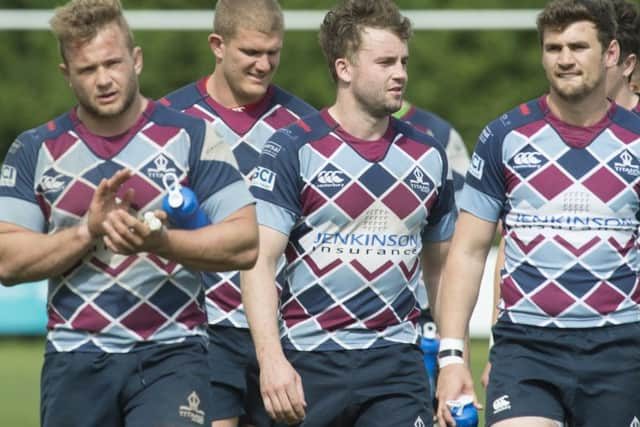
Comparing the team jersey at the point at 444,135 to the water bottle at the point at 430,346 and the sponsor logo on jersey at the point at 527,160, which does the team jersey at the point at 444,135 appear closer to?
the water bottle at the point at 430,346

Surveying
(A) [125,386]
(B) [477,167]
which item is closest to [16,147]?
(A) [125,386]

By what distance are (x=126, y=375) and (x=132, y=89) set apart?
3.47 feet

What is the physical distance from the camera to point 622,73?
25.6ft

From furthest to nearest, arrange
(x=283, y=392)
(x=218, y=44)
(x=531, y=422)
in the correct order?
(x=218, y=44) → (x=531, y=422) → (x=283, y=392)

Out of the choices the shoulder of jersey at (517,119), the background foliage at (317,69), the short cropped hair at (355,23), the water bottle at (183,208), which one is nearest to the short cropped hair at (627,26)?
the shoulder of jersey at (517,119)

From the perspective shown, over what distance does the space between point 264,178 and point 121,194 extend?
3.16 feet


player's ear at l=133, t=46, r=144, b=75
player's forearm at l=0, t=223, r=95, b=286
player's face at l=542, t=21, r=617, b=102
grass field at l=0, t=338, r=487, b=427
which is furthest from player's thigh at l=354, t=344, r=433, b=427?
grass field at l=0, t=338, r=487, b=427

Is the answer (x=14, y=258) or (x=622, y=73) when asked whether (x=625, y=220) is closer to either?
(x=622, y=73)

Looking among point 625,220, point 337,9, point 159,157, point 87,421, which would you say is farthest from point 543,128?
point 87,421

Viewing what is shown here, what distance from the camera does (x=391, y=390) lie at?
668 centimetres

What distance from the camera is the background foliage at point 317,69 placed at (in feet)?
55.3

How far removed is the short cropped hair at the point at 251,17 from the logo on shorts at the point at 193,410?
2460mm

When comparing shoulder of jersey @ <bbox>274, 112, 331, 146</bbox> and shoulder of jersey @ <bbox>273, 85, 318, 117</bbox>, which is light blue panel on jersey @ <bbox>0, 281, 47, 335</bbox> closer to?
shoulder of jersey @ <bbox>273, 85, 318, 117</bbox>

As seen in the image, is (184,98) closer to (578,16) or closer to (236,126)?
(236,126)
